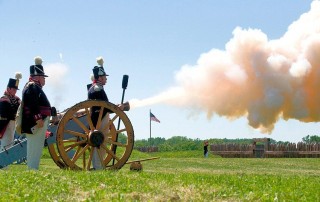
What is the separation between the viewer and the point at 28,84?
11391mm

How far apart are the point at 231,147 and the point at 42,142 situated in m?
40.2

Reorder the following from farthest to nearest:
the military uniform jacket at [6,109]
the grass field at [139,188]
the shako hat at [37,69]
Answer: the military uniform jacket at [6,109] < the shako hat at [37,69] < the grass field at [139,188]

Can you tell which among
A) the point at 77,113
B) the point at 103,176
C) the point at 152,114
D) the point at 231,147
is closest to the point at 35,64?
the point at 77,113

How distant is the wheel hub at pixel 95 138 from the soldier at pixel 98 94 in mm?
253

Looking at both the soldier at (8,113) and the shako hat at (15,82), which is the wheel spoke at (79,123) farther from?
the shako hat at (15,82)

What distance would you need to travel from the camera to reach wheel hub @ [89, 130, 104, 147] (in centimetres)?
1147

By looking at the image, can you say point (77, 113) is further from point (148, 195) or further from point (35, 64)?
point (148, 195)

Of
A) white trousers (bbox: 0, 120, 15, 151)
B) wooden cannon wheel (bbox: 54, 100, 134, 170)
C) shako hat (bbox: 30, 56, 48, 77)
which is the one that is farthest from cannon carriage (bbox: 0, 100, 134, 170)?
white trousers (bbox: 0, 120, 15, 151)

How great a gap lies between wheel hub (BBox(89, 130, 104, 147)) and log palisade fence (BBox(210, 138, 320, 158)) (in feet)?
114

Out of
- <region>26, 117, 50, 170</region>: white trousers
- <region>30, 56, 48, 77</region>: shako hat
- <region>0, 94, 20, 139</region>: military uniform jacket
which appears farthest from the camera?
<region>0, 94, 20, 139</region>: military uniform jacket

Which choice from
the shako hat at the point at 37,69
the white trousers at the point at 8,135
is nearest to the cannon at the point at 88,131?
the shako hat at the point at 37,69

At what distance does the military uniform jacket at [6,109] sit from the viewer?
15.1m

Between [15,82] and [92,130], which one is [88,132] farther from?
[15,82]

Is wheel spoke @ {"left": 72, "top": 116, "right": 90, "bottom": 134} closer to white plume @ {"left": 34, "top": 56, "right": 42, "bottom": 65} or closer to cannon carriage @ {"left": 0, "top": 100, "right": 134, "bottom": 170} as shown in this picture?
cannon carriage @ {"left": 0, "top": 100, "right": 134, "bottom": 170}
